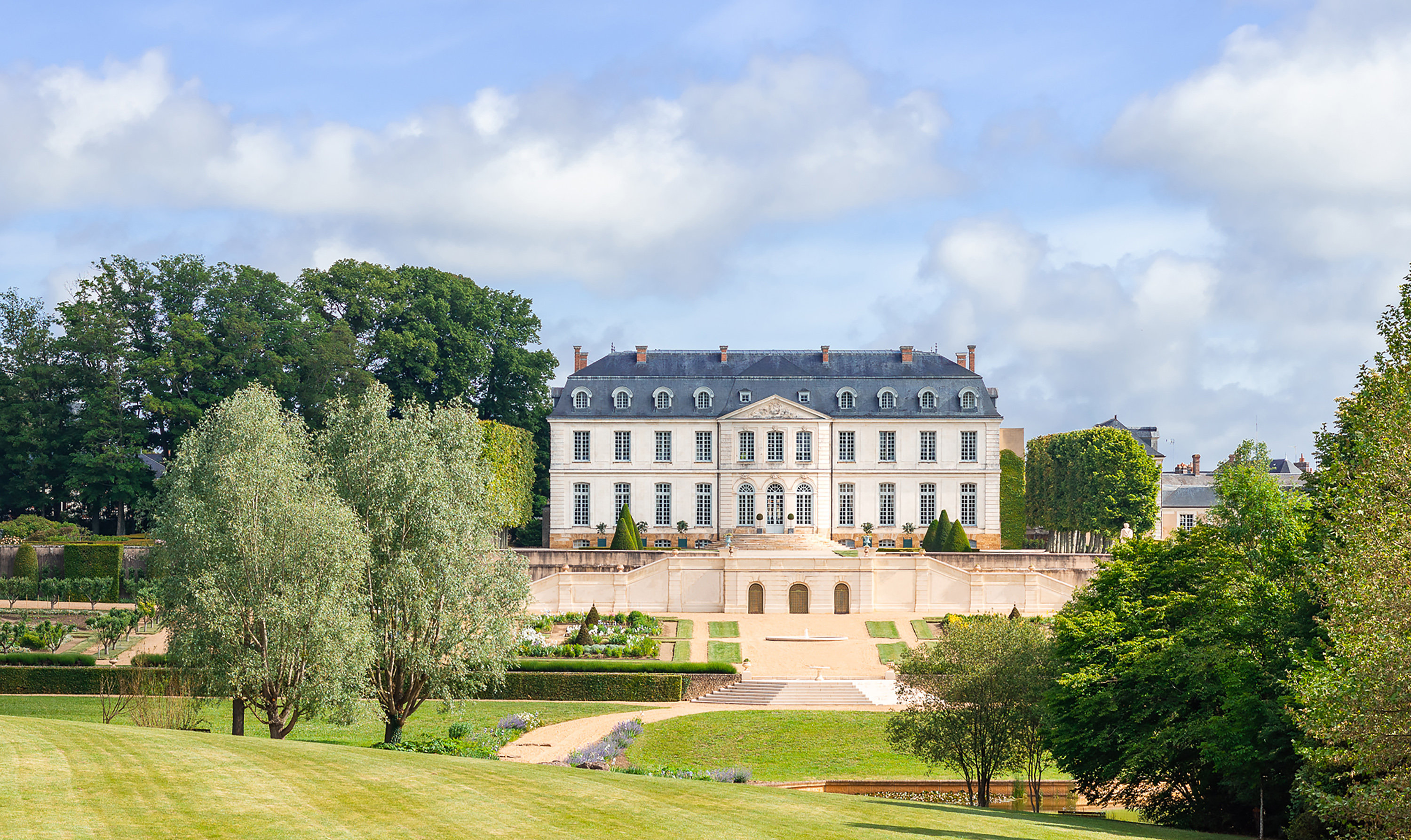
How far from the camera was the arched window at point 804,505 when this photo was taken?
58.4 meters

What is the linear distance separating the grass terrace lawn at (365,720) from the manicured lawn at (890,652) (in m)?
8.34

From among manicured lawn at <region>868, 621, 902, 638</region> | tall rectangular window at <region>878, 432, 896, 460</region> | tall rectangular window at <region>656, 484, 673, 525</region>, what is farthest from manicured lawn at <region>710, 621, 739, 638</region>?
tall rectangular window at <region>878, 432, 896, 460</region>

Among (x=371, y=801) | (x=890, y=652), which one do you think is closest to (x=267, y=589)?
(x=371, y=801)

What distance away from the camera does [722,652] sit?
3772cm

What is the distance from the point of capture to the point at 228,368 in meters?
54.6

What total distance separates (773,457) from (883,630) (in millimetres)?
17981

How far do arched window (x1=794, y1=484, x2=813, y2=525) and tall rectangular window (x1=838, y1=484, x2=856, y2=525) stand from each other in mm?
1772

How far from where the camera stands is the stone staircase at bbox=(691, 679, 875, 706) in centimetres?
3167

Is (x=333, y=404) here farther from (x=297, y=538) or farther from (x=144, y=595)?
(x=144, y=595)

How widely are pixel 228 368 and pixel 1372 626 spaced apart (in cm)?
5115

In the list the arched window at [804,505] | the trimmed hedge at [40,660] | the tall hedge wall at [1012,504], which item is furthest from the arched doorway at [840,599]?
the trimmed hedge at [40,660]

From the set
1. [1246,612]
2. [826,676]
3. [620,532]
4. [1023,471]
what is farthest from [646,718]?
[1023,471]

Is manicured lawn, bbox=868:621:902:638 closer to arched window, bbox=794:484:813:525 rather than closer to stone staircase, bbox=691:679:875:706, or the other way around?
stone staircase, bbox=691:679:875:706

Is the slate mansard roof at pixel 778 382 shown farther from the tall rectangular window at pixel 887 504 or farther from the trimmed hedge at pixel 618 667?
the trimmed hedge at pixel 618 667
